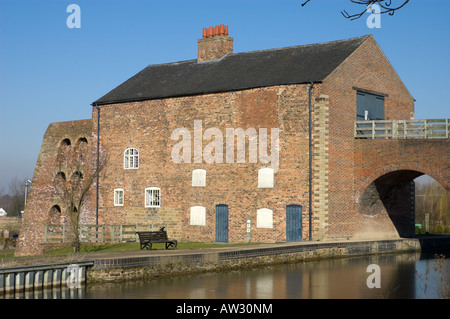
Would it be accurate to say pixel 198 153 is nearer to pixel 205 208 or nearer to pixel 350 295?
pixel 205 208

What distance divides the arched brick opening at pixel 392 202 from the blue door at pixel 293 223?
2.93m

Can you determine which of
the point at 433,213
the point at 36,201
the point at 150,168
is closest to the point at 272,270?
the point at 150,168

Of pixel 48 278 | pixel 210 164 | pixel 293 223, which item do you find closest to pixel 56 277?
pixel 48 278

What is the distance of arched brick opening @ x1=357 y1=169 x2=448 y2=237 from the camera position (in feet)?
95.6

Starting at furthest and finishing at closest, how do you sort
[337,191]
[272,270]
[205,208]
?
[205,208] < [337,191] < [272,270]

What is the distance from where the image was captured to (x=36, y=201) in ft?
122

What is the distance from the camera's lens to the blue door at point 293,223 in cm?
2814

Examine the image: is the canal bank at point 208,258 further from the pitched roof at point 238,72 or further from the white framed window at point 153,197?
the white framed window at point 153,197

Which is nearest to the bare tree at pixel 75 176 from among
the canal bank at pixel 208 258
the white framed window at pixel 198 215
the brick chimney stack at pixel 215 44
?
the white framed window at pixel 198 215

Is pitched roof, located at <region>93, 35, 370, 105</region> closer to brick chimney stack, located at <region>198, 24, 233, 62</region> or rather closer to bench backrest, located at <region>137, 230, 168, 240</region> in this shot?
brick chimney stack, located at <region>198, 24, 233, 62</region>

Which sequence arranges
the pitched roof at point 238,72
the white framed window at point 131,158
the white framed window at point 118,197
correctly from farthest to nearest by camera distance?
the white framed window at point 118,197 → the white framed window at point 131,158 → the pitched roof at point 238,72

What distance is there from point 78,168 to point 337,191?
46.5ft
